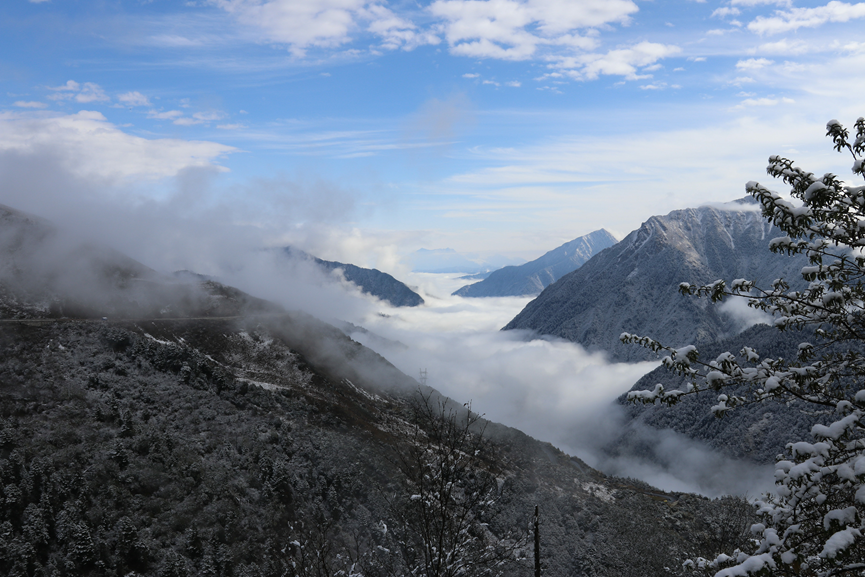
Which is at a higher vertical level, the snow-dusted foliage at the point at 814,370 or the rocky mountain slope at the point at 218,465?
the snow-dusted foliage at the point at 814,370

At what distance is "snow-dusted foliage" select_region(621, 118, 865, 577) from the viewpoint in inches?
233

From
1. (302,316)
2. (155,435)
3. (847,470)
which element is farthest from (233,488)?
(302,316)

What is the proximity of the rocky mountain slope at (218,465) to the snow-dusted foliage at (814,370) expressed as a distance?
25.1 ft

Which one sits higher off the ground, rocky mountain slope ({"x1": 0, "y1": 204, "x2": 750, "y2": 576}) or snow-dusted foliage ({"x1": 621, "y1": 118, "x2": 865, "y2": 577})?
snow-dusted foliage ({"x1": 621, "y1": 118, "x2": 865, "y2": 577})

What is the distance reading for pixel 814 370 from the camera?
674 cm

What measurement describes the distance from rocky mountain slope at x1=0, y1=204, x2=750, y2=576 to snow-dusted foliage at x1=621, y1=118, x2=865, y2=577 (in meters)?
7.65

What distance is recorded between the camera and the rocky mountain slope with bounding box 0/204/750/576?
82.3 feet

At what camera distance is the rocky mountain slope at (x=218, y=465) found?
82.3 ft

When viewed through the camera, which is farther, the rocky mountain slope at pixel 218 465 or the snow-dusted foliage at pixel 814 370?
the rocky mountain slope at pixel 218 465

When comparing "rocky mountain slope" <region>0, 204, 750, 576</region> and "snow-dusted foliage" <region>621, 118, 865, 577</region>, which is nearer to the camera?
"snow-dusted foliage" <region>621, 118, 865, 577</region>

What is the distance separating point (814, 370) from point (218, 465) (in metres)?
38.5

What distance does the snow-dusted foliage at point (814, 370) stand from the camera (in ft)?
19.4

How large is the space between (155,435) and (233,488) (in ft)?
24.5

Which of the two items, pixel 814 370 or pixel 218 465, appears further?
pixel 218 465
